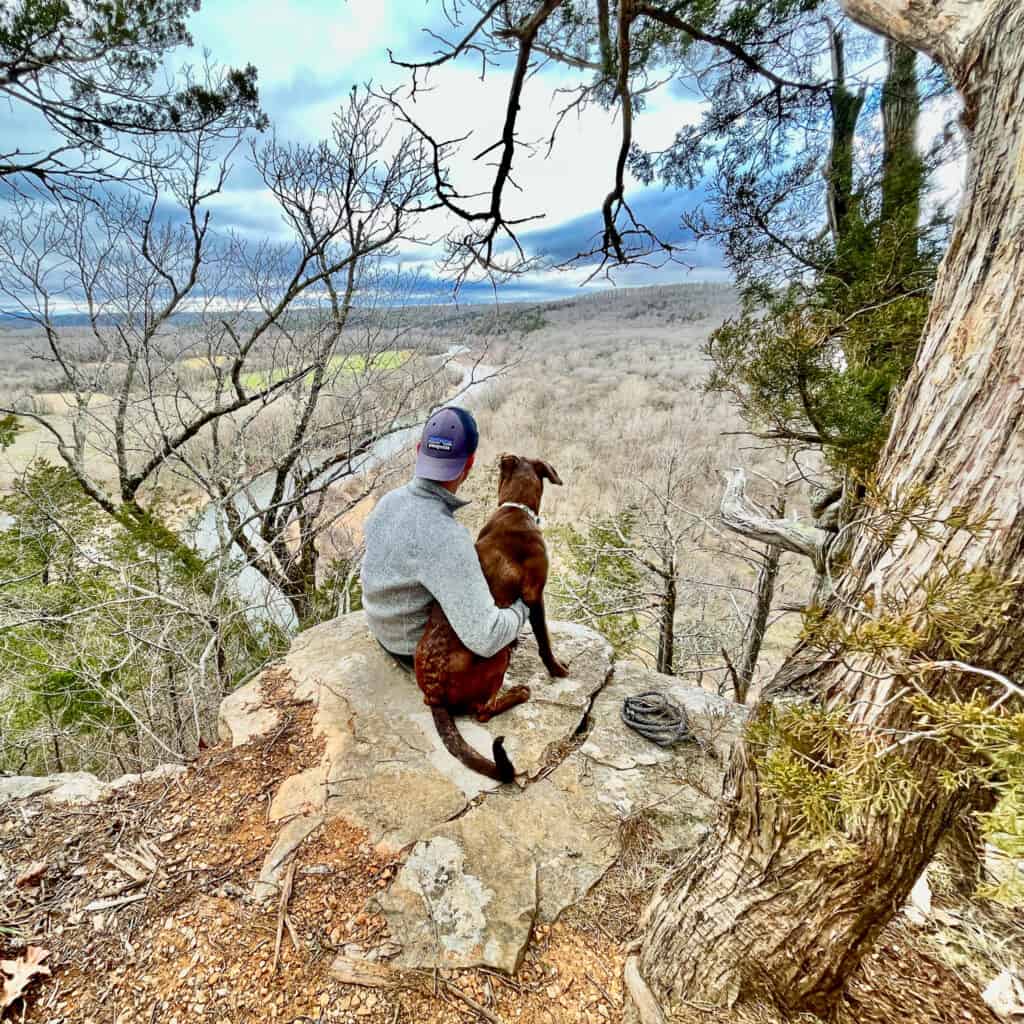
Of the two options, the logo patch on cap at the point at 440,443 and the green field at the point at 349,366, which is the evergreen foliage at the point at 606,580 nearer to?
the green field at the point at 349,366

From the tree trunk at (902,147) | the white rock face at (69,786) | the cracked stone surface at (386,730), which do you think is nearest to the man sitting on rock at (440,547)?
the cracked stone surface at (386,730)

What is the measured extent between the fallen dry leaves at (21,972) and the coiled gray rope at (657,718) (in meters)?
2.40

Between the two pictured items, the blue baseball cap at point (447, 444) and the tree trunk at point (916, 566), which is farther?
the blue baseball cap at point (447, 444)

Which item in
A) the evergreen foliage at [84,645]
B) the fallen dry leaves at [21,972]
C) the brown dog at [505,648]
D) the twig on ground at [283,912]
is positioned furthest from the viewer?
the evergreen foliage at [84,645]

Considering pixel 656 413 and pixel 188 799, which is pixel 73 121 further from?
pixel 656 413

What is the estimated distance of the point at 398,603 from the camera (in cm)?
252

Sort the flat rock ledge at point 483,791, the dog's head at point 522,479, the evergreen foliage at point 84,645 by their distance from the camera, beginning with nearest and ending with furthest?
1. the flat rock ledge at point 483,791
2. the dog's head at point 522,479
3. the evergreen foliage at point 84,645

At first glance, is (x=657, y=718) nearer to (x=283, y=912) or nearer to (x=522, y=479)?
(x=522, y=479)

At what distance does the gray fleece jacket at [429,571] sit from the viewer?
2.11 meters

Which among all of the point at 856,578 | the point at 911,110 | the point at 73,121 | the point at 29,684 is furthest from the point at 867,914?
the point at 29,684

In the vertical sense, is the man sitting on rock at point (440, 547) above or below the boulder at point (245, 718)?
above

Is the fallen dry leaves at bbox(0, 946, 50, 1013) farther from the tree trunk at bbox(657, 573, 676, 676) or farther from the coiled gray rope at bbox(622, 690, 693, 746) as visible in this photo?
the tree trunk at bbox(657, 573, 676, 676)

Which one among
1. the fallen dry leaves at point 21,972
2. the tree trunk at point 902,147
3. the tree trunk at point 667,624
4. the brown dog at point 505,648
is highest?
the tree trunk at point 902,147

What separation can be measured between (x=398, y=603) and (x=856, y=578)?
2.01m
